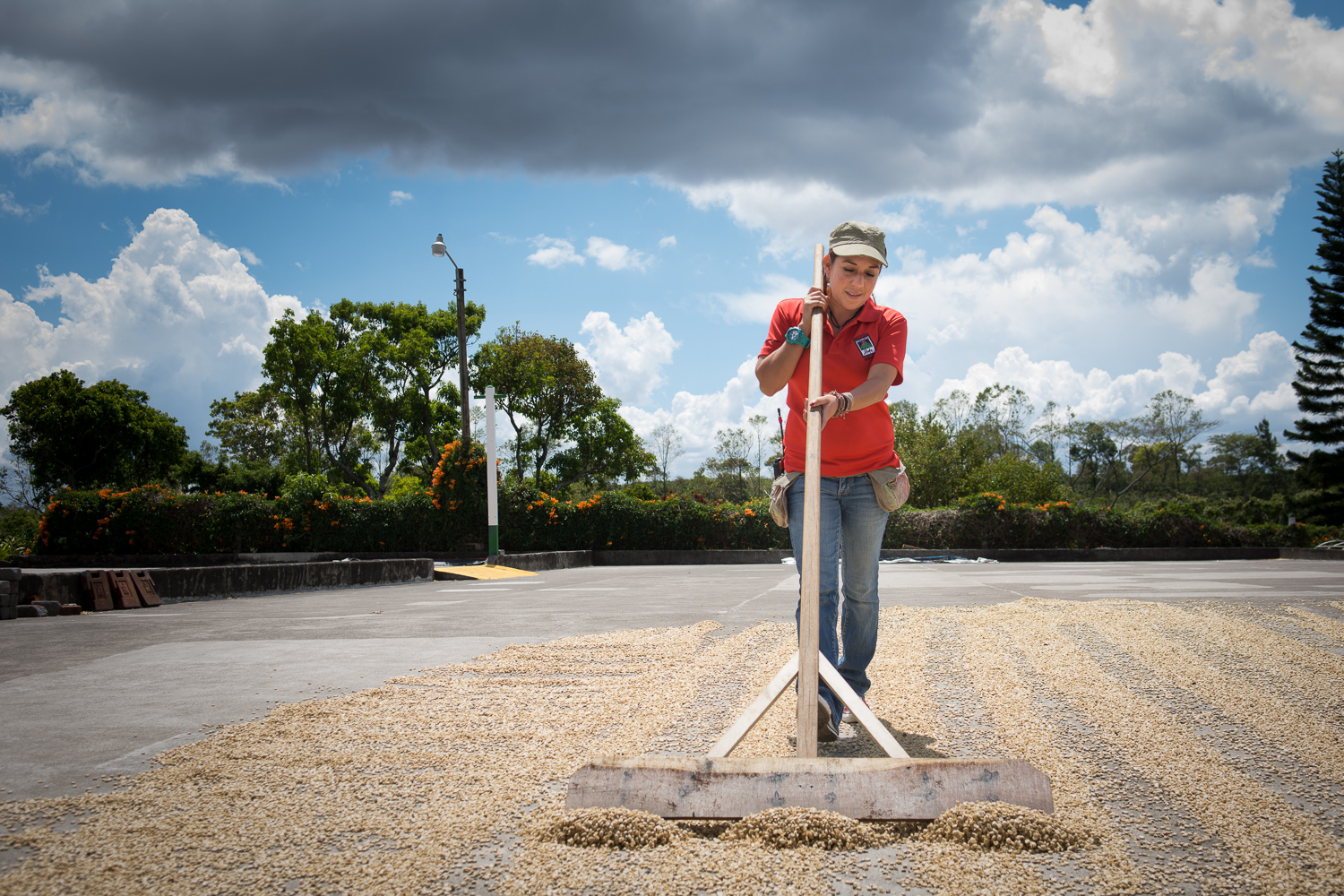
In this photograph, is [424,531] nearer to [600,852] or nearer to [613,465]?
[600,852]

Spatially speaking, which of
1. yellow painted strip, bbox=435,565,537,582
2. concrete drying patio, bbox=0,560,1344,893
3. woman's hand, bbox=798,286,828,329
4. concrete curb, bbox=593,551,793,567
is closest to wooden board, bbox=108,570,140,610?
concrete drying patio, bbox=0,560,1344,893

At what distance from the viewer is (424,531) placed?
16016 millimetres

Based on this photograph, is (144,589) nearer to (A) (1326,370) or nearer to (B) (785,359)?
(B) (785,359)

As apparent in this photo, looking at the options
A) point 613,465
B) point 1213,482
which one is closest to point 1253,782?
point 613,465

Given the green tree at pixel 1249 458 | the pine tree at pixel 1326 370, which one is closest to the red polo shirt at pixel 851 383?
the pine tree at pixel 1326 370

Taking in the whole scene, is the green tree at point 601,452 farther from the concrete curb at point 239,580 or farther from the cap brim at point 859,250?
the cap brim at point 859,250

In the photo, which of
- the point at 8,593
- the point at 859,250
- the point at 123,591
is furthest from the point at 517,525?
the point at 859,250

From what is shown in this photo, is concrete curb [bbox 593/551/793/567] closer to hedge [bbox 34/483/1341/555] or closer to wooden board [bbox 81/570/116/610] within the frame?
hedge [bbox 34/483/1341/555]

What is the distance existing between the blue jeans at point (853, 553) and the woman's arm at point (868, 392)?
0.25 m

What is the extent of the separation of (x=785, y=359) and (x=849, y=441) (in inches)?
13.5

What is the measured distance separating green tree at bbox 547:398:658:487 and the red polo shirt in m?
31.4

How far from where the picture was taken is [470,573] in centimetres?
1167

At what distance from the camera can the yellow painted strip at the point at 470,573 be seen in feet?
38.2

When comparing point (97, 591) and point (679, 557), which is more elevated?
point (97, 591)
